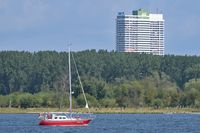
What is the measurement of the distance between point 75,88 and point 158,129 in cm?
7926

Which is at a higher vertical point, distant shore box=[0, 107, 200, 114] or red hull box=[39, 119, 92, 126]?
red hull box=[39, 119, 92, 126]

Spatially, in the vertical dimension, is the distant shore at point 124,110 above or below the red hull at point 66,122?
below

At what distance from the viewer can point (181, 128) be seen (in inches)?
4459

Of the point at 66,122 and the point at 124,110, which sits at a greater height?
the point at 66,122

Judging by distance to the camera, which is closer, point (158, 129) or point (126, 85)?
point (158, 129)

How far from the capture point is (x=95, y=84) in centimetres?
19588

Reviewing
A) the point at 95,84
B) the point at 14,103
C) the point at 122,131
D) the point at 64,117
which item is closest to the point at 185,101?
the point at 95,84

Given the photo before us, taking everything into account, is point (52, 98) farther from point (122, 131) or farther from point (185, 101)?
point (122, 131)

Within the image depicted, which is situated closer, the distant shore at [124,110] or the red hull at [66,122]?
the red hull at [66,122]

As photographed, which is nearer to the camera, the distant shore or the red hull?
the red hull

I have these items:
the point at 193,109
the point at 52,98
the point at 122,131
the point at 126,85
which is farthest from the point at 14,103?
the point at 122,131

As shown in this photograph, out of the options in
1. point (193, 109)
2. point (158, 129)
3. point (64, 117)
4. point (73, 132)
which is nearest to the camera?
point (73, 132)

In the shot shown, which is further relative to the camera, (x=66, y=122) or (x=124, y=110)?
(x=124, y=110)

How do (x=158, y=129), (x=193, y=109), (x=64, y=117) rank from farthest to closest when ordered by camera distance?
(x=193, y=109), (x=64, y=117), (x=158, y=129)
